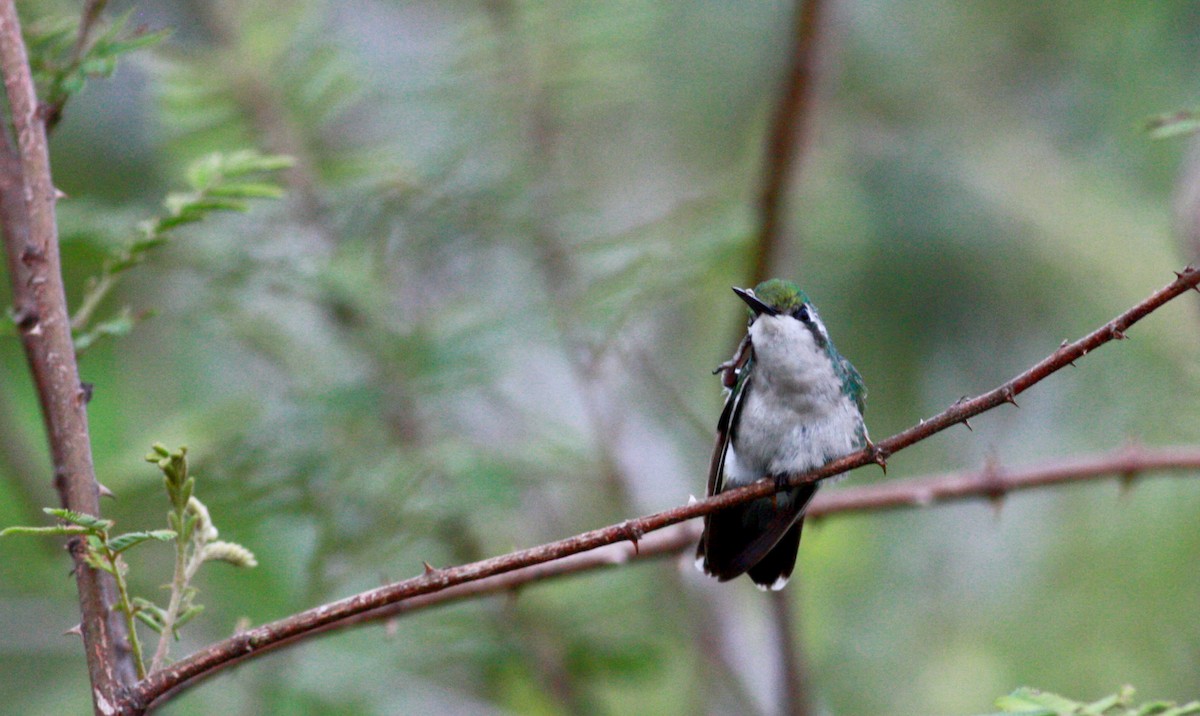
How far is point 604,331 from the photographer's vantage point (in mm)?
4918

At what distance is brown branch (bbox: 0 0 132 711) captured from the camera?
6.48 feet

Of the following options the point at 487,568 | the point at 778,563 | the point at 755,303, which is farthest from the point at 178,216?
the point at 778,563

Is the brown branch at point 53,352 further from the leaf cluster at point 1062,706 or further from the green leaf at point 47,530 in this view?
the leaf cluster at point 1062,706

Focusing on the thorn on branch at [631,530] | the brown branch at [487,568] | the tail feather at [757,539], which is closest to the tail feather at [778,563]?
the tail feather at [757,539]

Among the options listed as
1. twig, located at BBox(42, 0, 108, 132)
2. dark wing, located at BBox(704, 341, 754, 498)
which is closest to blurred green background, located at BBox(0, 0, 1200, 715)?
twig, located at BBox(42, 0, 108, 132)

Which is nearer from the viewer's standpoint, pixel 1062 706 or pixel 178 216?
pixel 1062 706

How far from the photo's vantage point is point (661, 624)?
720cm

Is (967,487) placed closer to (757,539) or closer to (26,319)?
(757,539)

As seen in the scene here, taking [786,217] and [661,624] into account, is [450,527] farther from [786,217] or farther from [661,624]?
[661,624]

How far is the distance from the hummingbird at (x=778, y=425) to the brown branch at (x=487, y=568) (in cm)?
133

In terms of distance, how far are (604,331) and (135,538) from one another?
324 centimetres

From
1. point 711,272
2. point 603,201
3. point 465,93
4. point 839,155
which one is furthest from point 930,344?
point 465,93

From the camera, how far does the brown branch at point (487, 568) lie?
1.82m

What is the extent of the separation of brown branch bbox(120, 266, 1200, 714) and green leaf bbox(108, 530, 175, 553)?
20 centimetres
